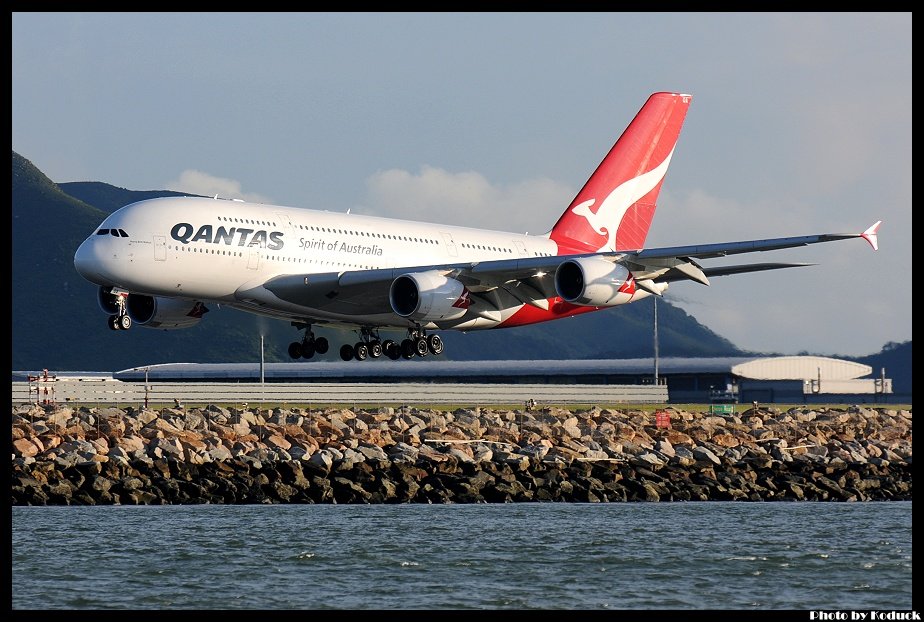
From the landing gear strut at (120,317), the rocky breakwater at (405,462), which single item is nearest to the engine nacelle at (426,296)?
the rocky breakwater at (405,462)

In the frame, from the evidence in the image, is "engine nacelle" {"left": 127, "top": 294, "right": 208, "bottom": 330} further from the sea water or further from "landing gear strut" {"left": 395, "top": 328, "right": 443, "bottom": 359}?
the sea water

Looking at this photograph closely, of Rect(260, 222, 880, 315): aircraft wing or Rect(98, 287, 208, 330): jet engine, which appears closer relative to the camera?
Rect(260, 222, 880, 315): aircraft wing

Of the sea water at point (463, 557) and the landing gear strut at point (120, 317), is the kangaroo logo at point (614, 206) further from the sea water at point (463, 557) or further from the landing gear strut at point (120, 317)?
the landing gear strut at point (120, 317)

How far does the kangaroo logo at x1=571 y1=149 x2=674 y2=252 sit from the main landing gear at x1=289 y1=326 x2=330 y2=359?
45.8 ft

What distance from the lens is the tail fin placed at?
212 feet

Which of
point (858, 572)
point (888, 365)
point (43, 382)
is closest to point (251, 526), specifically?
point (858, 572)

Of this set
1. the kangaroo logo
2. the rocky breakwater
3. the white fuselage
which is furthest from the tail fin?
the white fuselage

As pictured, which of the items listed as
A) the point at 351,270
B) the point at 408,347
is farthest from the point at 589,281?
the point at 351,270

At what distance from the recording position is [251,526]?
140 ft

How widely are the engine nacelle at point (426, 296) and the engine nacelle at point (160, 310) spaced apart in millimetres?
7645

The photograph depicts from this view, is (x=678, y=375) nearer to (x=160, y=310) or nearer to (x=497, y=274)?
(x=497, y=274)

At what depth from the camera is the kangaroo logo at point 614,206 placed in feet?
213

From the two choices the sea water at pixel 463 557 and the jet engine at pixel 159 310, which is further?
the jet engine at pixel 159 310

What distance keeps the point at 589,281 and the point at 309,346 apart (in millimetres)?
11823
